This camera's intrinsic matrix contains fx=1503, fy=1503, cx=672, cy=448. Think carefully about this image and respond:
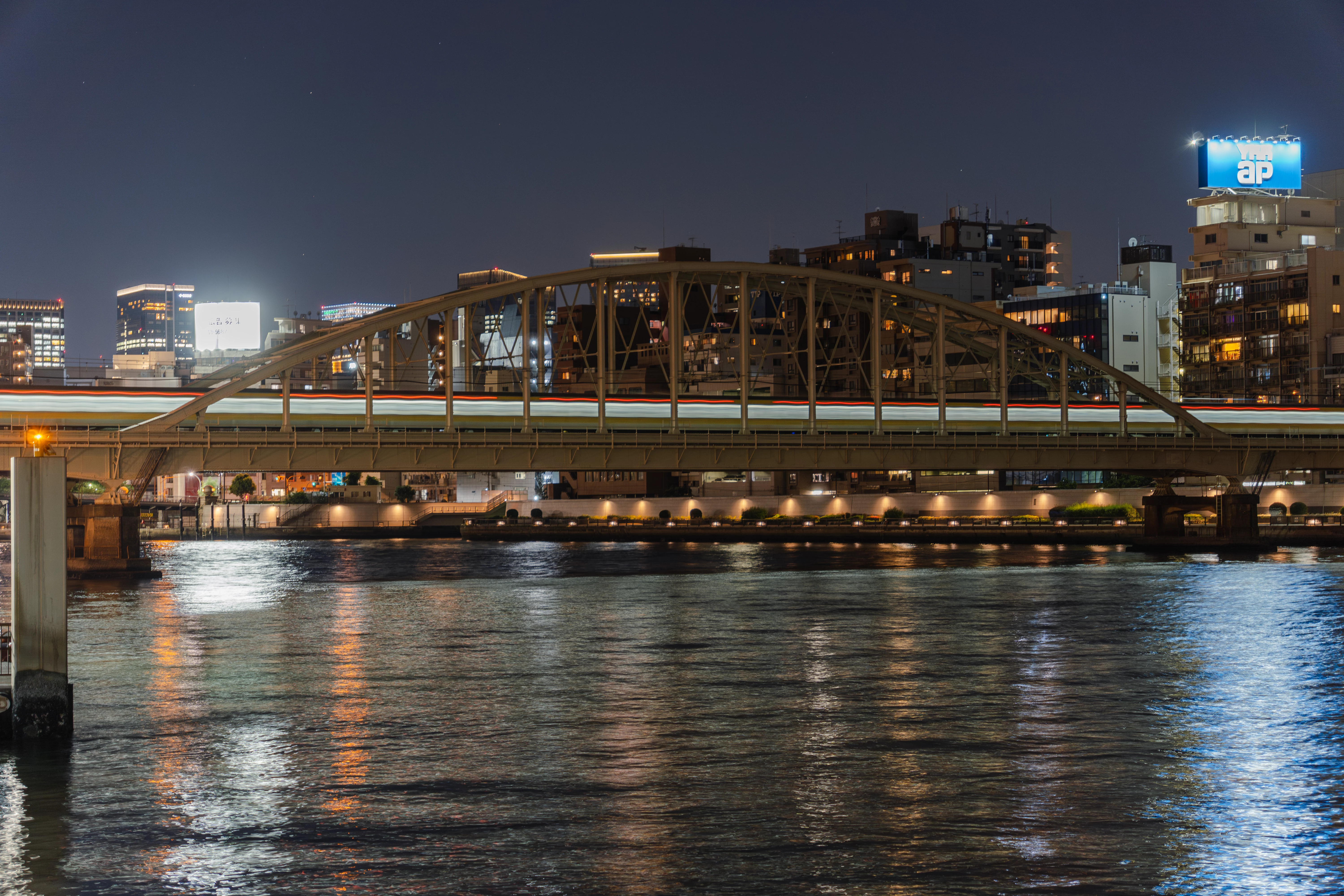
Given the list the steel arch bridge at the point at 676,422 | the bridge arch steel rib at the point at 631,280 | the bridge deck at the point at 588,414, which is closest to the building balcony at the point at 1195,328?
the bridge deck at the point at 588,414

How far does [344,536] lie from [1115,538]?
3419 inches

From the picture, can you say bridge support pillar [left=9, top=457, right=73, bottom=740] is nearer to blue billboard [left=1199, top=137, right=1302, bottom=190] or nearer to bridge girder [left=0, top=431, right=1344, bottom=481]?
bridge girder [left=0, top=431, right=1344, bottom=481]

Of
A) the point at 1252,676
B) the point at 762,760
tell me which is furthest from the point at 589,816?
the point at 1252,676

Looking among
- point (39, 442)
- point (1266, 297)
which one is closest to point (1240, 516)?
point (1266, 297)

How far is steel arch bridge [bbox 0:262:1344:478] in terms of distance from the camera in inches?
2872

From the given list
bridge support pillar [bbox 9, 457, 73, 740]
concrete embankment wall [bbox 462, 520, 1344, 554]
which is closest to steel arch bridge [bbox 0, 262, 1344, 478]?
concrete embankment wall [bbox 462, 520, 1344, 554]

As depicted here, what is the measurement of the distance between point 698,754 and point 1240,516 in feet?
254

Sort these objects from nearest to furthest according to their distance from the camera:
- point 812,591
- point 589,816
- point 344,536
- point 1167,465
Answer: point 589,816 → point 812,591 → point 1167,465 → point 344,536

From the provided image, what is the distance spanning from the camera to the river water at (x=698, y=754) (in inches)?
784

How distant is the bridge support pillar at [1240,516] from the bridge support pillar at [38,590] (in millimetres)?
82813

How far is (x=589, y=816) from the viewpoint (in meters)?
22.6

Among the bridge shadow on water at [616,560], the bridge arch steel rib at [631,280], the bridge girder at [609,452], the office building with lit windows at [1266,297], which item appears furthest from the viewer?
the office building with lit windows at [1266,297]

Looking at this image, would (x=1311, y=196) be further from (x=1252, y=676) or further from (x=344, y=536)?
(x=1252, y=676)

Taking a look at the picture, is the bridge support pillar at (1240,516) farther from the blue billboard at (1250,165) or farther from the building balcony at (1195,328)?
the blue billboard at (1250,165)
